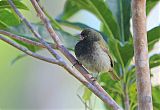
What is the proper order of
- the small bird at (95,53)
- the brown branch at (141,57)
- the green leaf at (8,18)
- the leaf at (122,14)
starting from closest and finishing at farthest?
the brown branch at (141,57), the green leaf at (8,18), the small bird at (95,53), the leaf at (122,14)

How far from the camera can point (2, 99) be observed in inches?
149

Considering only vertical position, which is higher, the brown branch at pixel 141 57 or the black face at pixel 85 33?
the black face at pixel 85 33

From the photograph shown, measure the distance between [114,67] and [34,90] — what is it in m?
1.88

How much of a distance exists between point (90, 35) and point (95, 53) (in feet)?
0.29

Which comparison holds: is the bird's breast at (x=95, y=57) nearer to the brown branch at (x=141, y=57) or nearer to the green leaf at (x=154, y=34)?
the green leaf at (x=154, y=34)

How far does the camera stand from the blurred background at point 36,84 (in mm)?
3725

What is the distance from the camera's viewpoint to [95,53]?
2111mm

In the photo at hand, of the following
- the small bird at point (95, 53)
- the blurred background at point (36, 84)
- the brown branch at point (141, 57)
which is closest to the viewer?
the brown branch at point (141, 57)

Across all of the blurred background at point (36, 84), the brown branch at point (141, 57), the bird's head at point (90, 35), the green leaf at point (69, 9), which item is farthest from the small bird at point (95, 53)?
the blurred background at point (36, 84)

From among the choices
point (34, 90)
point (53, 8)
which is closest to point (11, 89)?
point (34, 90)

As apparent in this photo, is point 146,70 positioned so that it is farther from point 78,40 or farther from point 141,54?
point 78,40

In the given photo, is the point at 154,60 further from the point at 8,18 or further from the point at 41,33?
the point at 8,18

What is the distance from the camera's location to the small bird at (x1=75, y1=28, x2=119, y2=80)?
2.07m

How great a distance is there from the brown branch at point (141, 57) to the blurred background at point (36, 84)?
7.27ft
